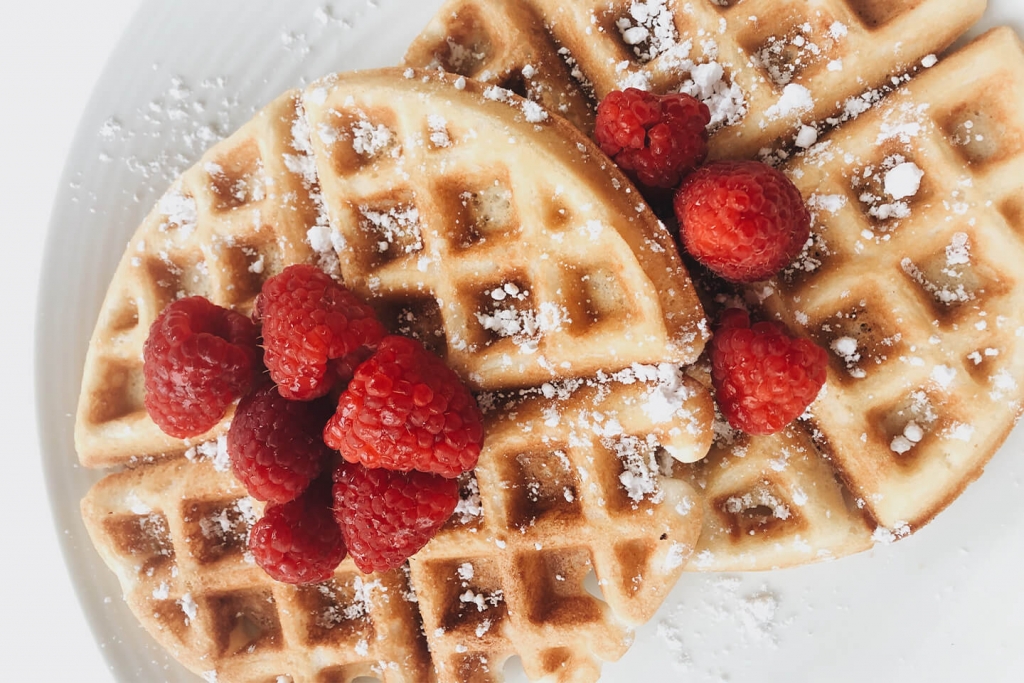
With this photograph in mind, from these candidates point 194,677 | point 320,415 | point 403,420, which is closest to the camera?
point 403,420

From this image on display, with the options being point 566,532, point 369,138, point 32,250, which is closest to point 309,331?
point 369,138

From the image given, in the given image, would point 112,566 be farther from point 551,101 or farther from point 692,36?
point 692,36

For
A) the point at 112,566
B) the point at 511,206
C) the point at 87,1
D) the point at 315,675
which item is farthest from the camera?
the point at 87,1

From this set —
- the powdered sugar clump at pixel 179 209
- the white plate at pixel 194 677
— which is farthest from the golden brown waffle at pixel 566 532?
the powdered sugar clump at pixel 179 209

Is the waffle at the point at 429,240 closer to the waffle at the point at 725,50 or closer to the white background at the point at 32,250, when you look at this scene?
the waffle at the point at 725,50

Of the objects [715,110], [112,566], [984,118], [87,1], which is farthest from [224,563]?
[984,118]

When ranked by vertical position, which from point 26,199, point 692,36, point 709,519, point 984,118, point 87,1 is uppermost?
point 87,1

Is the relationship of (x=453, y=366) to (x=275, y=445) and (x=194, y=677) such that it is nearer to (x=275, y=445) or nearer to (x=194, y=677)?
(x=275, y=445)
